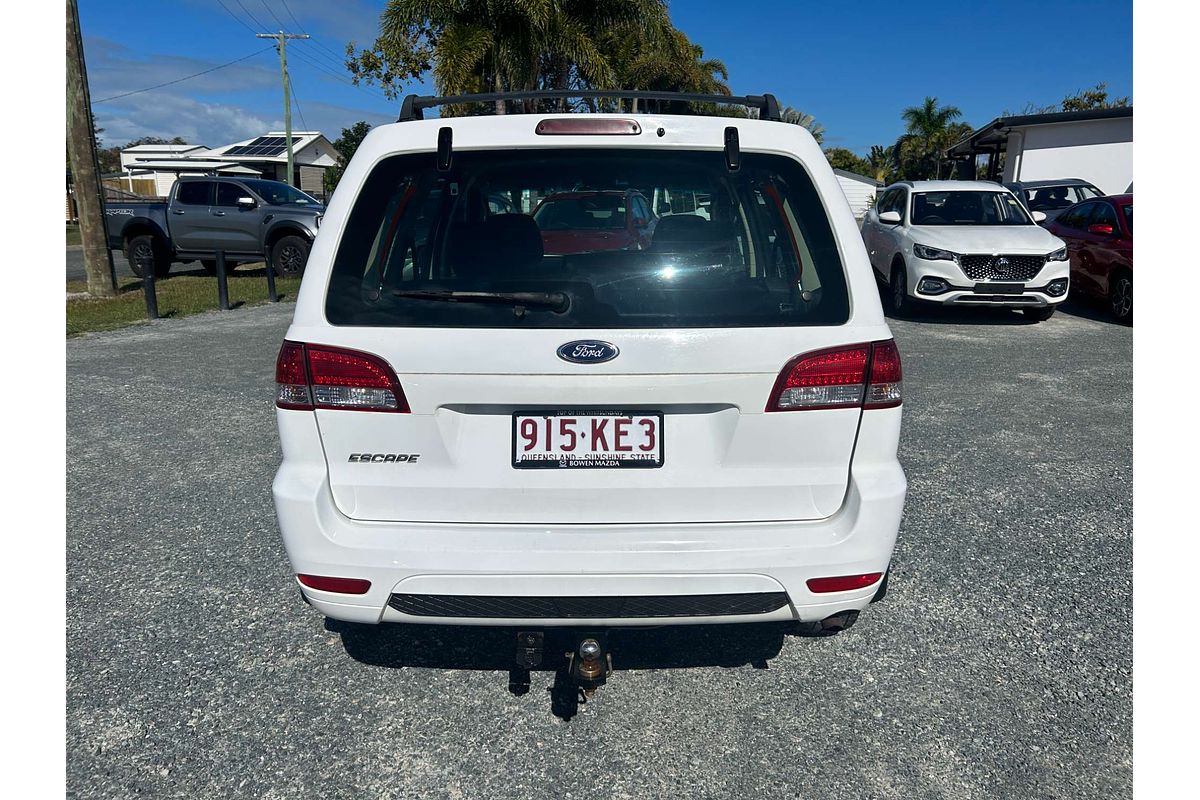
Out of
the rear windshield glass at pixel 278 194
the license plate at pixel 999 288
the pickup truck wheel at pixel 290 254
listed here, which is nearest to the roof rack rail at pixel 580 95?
the license plate at pixel 999 288

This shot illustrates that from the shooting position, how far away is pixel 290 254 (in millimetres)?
15531

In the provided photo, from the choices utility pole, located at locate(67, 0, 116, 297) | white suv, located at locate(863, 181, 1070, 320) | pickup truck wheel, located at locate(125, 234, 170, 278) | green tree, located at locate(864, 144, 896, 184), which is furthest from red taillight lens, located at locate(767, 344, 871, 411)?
green tree, located at locate(864, 144, 896, 184)

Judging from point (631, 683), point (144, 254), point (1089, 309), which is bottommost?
point (631, 683)

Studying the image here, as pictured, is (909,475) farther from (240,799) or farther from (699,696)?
(240,799)

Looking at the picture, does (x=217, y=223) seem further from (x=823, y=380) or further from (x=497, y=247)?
(x=823, y=380)

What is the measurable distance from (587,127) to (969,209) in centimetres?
1057

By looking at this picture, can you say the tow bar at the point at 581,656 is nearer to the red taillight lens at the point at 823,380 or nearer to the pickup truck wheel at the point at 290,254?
the red taillight lens at the point at 823,380

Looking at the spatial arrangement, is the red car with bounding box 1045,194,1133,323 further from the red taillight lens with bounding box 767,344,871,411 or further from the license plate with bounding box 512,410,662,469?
the license plate with bounding box 512,410,662,469

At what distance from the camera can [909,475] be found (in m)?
4.97

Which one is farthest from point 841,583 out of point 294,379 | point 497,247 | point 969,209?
point 969,209

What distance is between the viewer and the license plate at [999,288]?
10266 mm

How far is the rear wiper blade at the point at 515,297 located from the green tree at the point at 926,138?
55978 mm

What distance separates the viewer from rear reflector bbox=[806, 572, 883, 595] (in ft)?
7.79

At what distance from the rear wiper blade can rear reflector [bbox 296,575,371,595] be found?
0.80 meters
